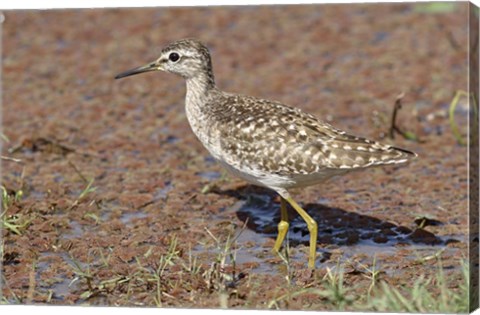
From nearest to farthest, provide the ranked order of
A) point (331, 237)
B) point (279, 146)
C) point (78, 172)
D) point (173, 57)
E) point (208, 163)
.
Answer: point (279, 146), point (173, 57), point (331, 237), point (78, 172), point (208, 163)

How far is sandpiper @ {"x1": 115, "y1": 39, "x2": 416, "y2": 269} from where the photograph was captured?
32.6 feet

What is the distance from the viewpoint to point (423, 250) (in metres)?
10.6

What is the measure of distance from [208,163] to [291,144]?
3.50 metres

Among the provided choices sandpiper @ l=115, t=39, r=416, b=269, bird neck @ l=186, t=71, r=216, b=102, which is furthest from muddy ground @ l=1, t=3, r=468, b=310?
bird neck @ l=186, t=71, r=216, b=102

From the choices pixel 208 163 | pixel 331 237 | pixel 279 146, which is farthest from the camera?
pixel 208 163

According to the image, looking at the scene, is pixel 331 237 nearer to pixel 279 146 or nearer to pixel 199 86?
pixel 279 146

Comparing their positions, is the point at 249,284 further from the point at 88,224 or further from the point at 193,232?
the point at 88,224

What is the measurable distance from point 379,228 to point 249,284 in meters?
2.17

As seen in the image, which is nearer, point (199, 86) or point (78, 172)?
point (199, 86)

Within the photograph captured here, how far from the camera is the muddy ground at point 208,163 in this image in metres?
9.89

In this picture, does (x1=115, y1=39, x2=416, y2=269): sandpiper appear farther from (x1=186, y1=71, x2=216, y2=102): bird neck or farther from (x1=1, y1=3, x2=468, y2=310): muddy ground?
(x1=1, y1=3, x2=468, y2=310): muddy ground

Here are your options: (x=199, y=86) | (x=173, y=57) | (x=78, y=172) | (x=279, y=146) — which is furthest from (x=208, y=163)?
(x=279, y=146)

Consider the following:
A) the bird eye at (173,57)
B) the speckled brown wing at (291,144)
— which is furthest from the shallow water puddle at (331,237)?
the bird eye at (173,57)

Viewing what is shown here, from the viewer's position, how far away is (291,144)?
10094 millimetres
